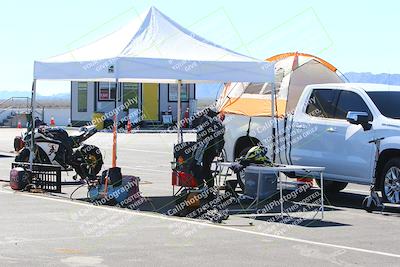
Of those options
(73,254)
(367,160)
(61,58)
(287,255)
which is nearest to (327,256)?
(287,255)

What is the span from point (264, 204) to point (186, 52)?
2833mm

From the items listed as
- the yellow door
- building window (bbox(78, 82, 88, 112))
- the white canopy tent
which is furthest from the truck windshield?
building window (bbox(78, 82, 88, 112))

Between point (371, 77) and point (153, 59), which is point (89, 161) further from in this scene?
point (371, 77)

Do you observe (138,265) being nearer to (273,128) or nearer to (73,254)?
(73,254)

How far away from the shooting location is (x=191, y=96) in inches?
1801

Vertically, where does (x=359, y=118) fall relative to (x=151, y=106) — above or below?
below

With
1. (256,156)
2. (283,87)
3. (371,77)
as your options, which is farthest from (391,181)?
(371,77)

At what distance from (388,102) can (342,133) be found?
91cm

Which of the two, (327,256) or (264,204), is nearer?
(327,256)

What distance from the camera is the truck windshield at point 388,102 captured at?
531 inches

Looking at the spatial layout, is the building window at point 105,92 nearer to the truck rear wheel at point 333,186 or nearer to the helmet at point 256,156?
the truck rear wheel at point 333,186

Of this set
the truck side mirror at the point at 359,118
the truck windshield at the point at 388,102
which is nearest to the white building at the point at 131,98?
the truck windshield at the point at 388,102

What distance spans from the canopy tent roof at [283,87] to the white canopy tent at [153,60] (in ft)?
6.15

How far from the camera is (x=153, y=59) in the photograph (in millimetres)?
13047
